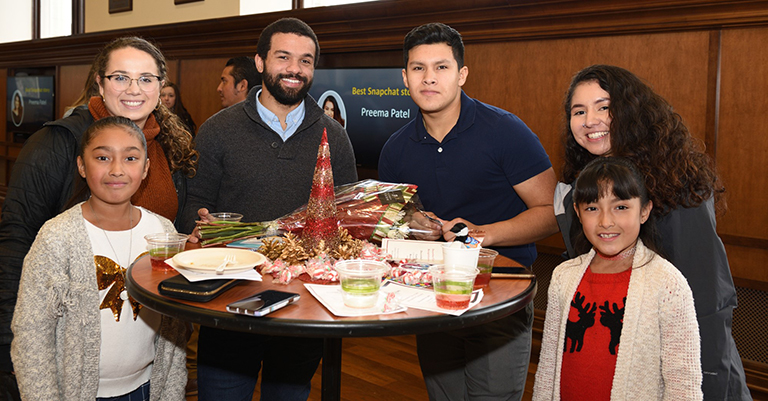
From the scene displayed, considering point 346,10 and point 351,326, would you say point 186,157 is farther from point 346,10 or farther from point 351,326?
point 346,10

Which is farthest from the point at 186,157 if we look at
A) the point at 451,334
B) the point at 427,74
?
the point at 451,334

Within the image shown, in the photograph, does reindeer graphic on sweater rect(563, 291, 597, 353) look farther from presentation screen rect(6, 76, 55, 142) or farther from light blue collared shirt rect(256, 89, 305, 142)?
presentation screen rect(6, 76, 55, 142)

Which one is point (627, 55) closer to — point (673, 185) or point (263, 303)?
point (673, 185)

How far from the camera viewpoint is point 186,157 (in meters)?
2.31

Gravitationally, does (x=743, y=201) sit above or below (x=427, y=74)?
below

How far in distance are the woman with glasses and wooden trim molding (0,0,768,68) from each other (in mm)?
2270

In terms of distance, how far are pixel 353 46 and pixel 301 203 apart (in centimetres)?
270

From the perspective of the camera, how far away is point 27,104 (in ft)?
27.4

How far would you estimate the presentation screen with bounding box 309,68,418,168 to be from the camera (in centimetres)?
453

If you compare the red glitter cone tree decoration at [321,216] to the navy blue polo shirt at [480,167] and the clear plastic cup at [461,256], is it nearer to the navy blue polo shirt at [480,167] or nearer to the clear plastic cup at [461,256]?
the clear plastic cup at [461,256]

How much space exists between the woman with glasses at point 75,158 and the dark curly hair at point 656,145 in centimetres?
152

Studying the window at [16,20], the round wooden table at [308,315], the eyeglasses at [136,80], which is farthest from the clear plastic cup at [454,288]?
the window at [16,20]

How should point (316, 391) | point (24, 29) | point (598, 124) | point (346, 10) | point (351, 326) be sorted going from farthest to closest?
point (24, 29) → point (346, 10) → point (316, 391) → point (598, 124) → point (351, 326)

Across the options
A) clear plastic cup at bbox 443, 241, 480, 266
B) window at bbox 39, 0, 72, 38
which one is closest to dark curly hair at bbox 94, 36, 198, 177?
clear plastic cup at bbox 443, 241, 480, 266
